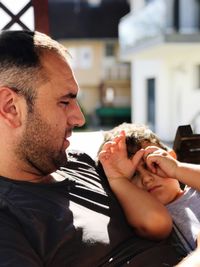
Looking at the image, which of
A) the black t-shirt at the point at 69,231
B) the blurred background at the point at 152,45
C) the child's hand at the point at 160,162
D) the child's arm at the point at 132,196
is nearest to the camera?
the black t-shirt at the point at 69,231

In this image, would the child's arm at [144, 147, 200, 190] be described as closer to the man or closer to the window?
the man

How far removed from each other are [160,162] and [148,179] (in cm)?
10

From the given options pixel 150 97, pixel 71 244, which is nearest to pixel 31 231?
pixel 71 244

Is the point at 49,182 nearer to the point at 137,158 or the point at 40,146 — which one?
the point at 40,146

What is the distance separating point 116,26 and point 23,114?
21753mm

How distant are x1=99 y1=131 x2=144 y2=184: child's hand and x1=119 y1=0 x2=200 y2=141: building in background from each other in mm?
9798

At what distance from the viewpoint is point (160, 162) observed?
173cm

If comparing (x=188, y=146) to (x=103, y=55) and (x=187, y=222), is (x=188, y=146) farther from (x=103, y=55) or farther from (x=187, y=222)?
(x=103, y=55)

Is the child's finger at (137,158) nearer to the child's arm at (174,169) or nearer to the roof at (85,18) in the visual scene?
the child's arm at (174,169)

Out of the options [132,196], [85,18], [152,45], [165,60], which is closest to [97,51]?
[85,18]

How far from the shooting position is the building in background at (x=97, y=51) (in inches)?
892

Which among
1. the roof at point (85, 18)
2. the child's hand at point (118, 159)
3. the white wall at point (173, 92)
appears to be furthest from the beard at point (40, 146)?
the roof at point (85, 18)

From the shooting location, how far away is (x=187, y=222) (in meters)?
1.71

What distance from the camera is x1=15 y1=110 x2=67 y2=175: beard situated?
1.51 meters
